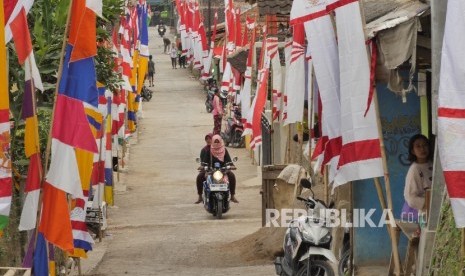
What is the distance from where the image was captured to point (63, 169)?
10.1 m

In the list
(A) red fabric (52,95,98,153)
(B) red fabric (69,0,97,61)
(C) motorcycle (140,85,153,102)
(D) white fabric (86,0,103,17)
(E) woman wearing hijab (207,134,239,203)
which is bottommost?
(C) motorcycle (140,85,153,102)

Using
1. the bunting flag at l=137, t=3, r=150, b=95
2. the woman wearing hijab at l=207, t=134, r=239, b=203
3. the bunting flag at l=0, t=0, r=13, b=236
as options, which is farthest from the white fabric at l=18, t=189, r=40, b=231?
the bunting flag at l=137, t=3, r=150, b=95

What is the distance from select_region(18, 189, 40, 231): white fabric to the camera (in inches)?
388

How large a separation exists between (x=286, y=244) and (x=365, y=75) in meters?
3.95

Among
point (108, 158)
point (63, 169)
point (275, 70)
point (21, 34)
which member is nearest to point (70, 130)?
point (63, 169)

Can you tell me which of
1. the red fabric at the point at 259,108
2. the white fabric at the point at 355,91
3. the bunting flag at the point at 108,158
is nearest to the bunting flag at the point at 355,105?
the white fabric at the point at 355,91

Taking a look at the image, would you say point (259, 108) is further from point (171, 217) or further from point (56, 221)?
point (56, 221)

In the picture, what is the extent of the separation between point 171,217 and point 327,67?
12205 mm

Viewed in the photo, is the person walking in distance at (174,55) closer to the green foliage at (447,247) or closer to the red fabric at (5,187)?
the green foliage at (447,247)

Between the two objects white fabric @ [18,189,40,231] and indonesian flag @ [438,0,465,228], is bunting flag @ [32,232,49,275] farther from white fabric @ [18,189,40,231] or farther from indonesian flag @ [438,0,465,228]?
indonesian flag @ [438,0,465,228]

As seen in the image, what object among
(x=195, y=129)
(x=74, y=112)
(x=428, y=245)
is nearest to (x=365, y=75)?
(x=428, y=245)

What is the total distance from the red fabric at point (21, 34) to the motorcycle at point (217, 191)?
12603mm

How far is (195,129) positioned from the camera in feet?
135

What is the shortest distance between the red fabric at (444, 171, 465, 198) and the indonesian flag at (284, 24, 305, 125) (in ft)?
29.2
